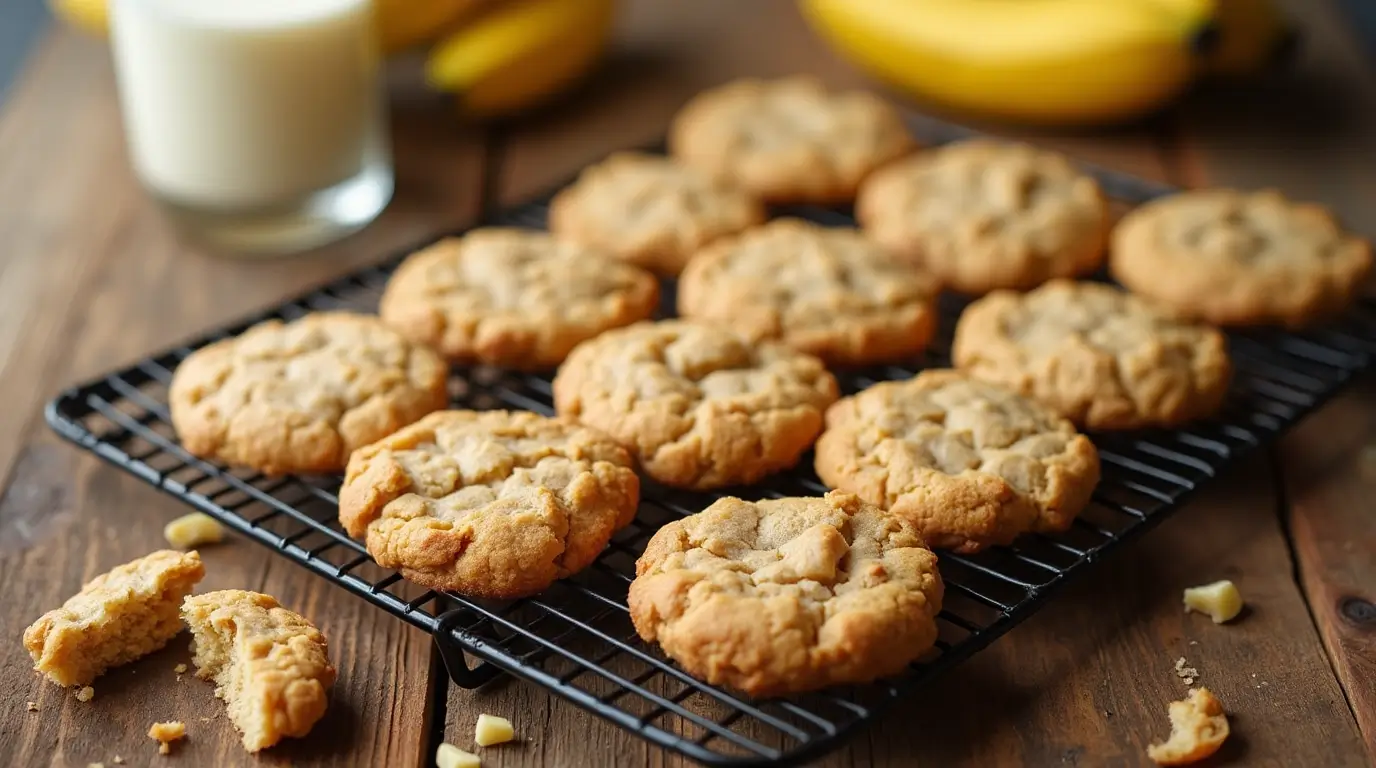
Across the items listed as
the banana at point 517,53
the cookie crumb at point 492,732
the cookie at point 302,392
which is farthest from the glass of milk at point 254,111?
the cookie crumb at point 492,732

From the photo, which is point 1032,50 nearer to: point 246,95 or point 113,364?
point 246,95

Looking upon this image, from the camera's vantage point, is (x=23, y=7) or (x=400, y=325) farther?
(x=23, y=7)

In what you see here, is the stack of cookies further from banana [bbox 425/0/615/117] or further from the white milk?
banana [bbox 425/0/615/117]

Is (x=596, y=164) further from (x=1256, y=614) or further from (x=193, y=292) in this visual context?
(x=1256, y=614)

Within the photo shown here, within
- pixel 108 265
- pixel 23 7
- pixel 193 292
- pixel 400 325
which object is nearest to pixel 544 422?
pixel 400 325

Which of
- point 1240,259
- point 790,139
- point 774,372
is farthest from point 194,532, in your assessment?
point 1240,259

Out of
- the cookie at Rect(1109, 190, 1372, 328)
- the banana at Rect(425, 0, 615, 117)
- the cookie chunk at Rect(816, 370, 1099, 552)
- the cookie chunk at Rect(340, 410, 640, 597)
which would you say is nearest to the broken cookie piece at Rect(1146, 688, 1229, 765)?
the cookie chunk at Rect(816, 370, 1099, 552)
